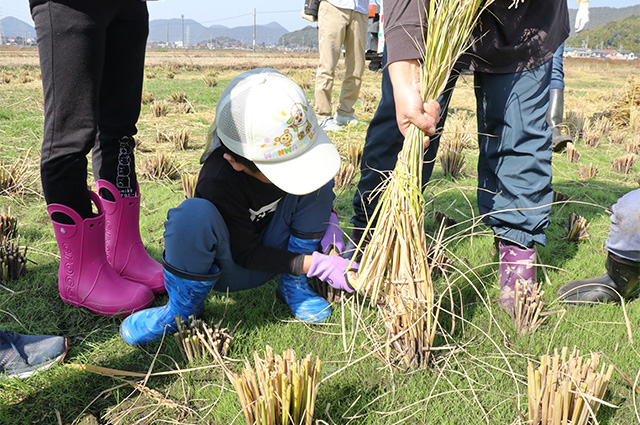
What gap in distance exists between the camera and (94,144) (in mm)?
1926

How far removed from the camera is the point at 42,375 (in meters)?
1.61

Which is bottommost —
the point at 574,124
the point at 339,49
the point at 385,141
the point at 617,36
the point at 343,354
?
the point at 343,354

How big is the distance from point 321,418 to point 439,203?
2276 millimetres

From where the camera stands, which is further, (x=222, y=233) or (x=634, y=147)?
(x=634, y=147)

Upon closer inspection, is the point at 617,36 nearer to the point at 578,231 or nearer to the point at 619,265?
the point at 578,231

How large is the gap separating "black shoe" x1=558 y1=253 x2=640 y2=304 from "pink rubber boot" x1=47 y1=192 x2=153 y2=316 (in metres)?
1.91

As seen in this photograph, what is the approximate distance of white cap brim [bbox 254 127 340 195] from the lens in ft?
5.49

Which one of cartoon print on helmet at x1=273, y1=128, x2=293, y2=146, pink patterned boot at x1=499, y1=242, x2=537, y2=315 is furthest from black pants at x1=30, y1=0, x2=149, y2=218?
pink patterned boot at x1=499, y1=242, x2=537, y2=315

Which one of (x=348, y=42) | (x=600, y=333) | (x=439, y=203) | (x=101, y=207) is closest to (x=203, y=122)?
(x=348, y=42)

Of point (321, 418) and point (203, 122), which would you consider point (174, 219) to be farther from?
point (203, 122)

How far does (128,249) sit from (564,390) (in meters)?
1.88

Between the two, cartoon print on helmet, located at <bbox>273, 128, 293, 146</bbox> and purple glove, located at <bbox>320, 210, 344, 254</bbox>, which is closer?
cartoon print on helmet, located at <bbox>273, 128, 293, 146</bbox>

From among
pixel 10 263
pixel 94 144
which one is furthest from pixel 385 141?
pixel 10 263

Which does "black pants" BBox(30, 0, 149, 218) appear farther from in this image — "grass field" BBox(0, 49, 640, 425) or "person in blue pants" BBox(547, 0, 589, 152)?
"person in blue pants" BBox(547, 0, 589, 152)
